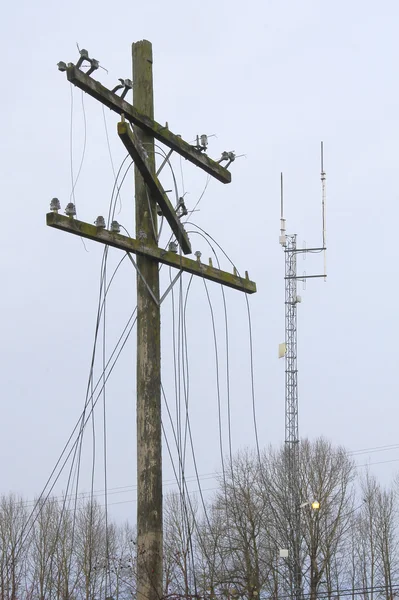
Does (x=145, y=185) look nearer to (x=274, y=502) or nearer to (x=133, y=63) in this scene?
(x=133, y=63)

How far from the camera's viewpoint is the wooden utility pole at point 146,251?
8.10 meters

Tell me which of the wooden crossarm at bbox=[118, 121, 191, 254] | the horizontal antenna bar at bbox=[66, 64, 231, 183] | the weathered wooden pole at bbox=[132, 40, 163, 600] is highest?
the horizontal antenna bar at bbox=[66, 64, 231, 183]

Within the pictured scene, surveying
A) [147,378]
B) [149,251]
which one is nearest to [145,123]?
[149,251]

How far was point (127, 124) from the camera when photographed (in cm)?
809

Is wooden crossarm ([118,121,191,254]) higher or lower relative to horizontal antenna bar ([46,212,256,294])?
higher

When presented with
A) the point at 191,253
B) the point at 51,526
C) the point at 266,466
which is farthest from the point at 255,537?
the point at 191,253

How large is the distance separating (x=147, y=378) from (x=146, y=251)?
1.10 metres

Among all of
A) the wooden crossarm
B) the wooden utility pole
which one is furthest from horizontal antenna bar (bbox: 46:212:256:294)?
the wooden crossarm

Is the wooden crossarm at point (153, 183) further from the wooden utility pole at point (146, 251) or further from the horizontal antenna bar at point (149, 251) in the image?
the horizontal antenna bar at point (149, 251)

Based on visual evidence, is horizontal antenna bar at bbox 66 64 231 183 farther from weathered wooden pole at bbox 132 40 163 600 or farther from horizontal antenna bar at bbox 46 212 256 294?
horizontal antenna bar at bbox 46 212 256 294

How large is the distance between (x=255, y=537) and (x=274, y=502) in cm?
353

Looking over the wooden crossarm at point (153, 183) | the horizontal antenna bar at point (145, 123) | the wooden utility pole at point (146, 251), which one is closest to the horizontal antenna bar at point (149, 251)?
the wooden utility pole at point (146, 251)

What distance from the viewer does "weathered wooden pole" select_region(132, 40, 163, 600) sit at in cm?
811

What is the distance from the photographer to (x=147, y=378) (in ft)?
27.4
